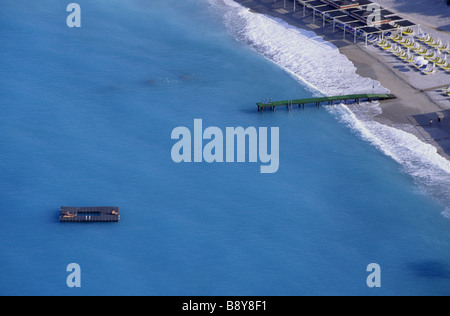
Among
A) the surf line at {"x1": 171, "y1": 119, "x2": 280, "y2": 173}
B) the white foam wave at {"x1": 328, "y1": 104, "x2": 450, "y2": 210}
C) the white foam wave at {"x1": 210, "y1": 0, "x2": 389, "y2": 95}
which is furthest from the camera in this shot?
the white foam wave at {"x1": 210, "y1": 0, "x2": 389, "y2": 95}

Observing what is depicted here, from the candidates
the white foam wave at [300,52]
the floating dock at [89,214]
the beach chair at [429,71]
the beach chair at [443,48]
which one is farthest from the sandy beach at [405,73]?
the floating dock at [89,214]

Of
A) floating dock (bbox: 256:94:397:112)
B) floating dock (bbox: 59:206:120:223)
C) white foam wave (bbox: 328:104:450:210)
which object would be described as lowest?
floating dock (bbox: 59:206:120:223)

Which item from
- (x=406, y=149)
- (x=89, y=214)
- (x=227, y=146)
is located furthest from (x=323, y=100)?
(x=89, y=214)

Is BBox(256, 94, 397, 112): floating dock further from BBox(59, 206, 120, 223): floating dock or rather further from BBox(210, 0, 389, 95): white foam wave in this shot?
BBox(59, 206, 120, 223): floating dock

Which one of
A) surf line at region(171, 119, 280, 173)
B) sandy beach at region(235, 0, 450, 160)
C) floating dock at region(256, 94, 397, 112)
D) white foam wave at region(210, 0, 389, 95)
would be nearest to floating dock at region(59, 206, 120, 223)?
surf line at region(171, 119, 280, 173)

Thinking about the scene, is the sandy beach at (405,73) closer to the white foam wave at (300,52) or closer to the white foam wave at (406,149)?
the white foam wave at (406,149)
